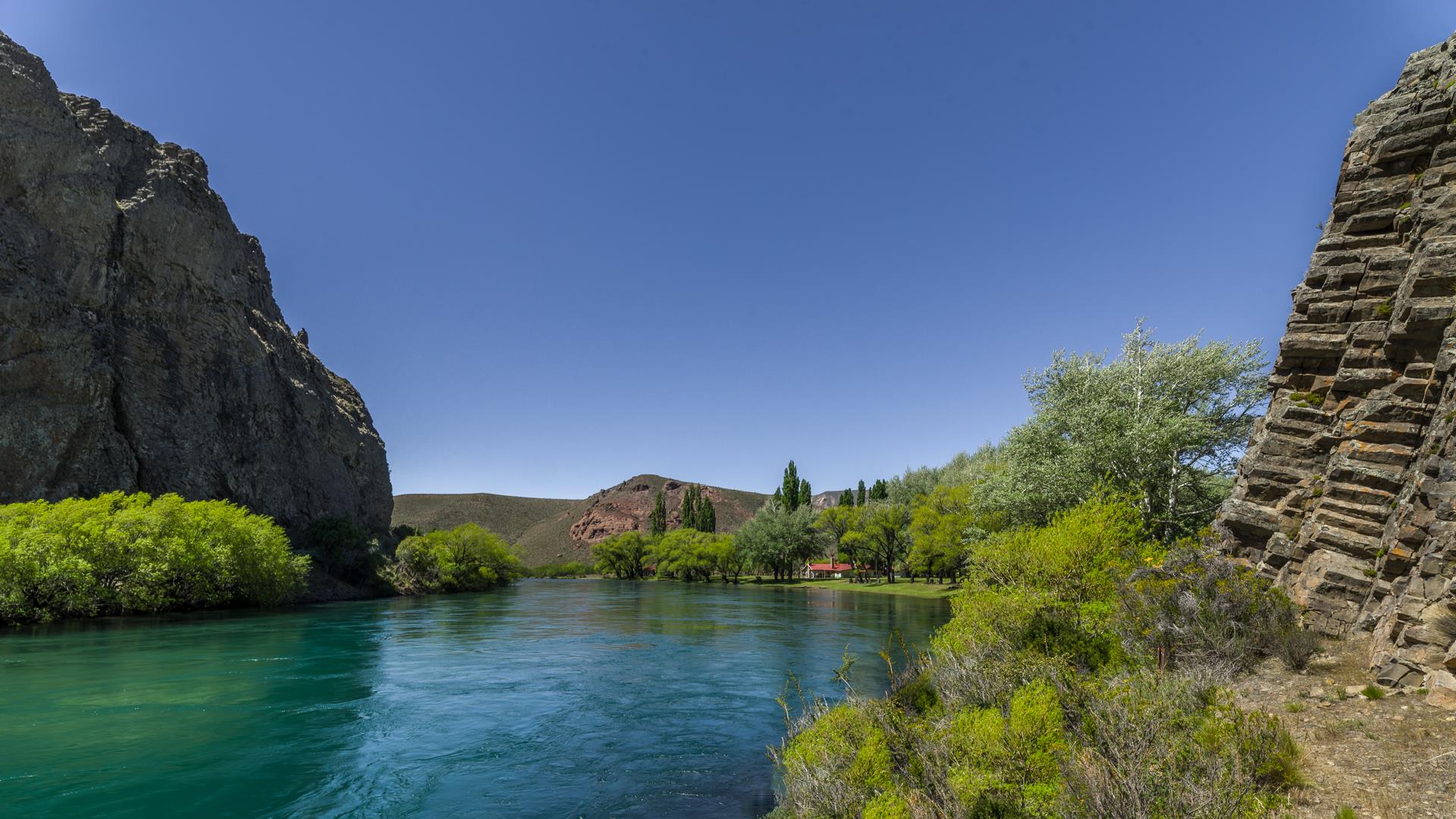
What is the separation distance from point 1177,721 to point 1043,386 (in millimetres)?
30593

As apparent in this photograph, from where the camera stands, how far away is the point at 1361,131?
1797 cm

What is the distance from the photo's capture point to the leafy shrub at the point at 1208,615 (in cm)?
1220

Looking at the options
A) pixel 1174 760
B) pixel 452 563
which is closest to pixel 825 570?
pixel 452 563

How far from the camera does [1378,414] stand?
14.3m

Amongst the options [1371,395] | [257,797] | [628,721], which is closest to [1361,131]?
[1371,395]

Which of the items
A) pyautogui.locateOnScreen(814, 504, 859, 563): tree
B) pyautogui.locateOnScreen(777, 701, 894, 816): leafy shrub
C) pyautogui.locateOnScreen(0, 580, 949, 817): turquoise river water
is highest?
pyautogui.locateOnScreen(814, 504, 859, 563): tree

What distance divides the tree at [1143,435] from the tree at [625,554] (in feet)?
359

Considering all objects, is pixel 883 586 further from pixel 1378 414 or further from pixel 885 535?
pixel 1378 414

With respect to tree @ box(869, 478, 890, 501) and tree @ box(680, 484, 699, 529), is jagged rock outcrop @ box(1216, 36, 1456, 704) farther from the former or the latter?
tree @ box(680, 484, 699, 529)

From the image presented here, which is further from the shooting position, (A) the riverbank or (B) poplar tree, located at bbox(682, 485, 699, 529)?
(B) poplar tree, located at bbox(682, 485, 699, 529)

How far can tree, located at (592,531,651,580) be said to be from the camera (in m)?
137

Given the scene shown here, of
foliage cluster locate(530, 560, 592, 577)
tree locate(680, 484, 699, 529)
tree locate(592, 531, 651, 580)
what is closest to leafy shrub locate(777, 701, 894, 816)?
tree locate(592, 531, 651, 580)

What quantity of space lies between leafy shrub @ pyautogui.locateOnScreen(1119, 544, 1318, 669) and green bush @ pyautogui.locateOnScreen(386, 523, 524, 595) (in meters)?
80.5

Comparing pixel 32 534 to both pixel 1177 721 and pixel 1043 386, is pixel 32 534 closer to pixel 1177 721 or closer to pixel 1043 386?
pixel 1177 721
